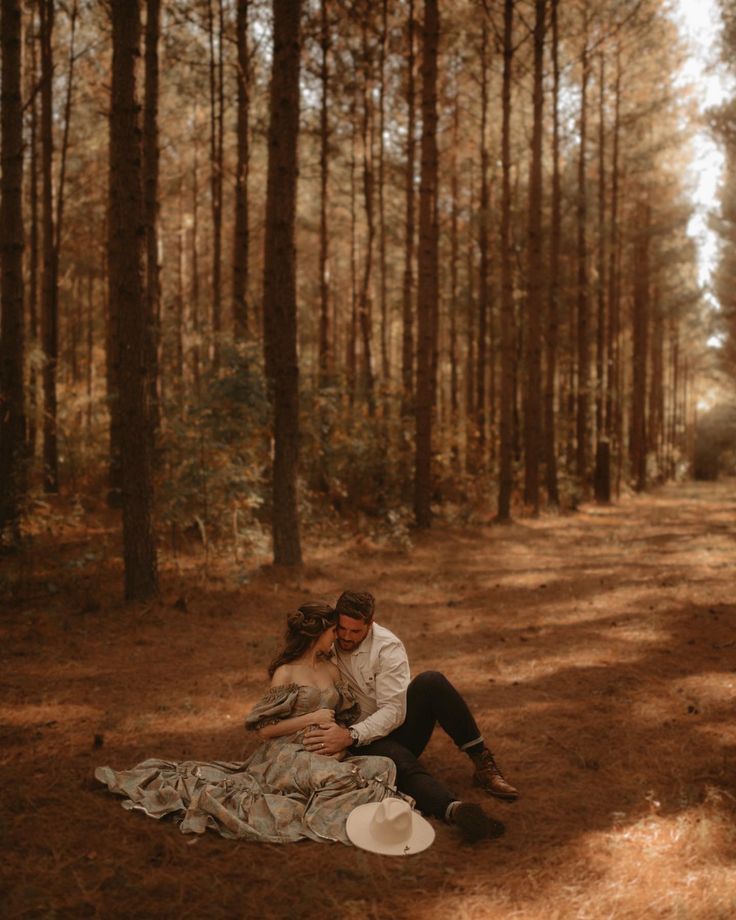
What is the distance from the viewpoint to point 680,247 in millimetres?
27250

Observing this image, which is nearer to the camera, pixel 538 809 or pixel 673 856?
Result: pixel 673 856

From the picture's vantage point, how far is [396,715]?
4352 mm

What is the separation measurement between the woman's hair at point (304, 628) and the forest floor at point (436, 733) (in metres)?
0.97

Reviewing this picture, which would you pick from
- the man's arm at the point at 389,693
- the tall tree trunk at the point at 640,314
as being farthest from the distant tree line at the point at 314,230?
the man's arm at the point at 389,693

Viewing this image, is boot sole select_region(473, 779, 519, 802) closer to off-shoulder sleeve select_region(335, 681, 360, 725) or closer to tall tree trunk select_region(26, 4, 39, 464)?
off-shoulder sleeve select_region(335, 681, 360, 725)

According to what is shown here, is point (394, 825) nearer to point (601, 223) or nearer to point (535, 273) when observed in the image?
point (535, 273)

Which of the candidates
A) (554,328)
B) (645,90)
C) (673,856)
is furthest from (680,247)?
(673,856)

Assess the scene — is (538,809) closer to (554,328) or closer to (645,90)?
(554,328)

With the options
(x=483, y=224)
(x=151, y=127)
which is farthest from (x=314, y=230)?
(x=151, y=127)

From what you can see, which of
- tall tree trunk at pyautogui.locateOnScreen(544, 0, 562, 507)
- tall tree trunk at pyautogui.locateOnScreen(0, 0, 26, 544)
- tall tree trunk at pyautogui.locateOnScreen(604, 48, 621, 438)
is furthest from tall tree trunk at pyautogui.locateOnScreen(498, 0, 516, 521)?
Result: tall tree trunk at pyautogui.locateOnScreen(0, 0, 26, 544)

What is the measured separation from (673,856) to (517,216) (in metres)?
20.5

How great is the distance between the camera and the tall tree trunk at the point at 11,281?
9.06m

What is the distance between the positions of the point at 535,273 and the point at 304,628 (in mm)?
14183

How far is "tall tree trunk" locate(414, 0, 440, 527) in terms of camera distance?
42.5 ft
